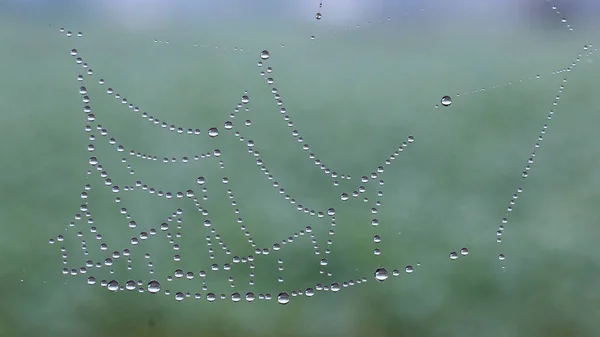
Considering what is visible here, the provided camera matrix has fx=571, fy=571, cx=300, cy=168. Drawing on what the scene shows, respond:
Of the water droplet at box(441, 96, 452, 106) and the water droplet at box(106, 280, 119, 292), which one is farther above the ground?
the water droplet at box(441, 96, 452, 106)

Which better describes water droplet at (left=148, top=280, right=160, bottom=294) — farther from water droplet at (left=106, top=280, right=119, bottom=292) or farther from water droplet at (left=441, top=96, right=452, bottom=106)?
water droplet at (left=441, top=96, right=452, bottom=106)

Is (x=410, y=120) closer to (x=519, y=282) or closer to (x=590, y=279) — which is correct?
(x=519, y=282)

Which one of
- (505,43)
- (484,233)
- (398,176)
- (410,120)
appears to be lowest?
(484,233)

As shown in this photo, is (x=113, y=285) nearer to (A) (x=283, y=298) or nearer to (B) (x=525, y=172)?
(A) (x=283, y=298)

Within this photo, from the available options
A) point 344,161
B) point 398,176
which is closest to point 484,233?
point 398,176

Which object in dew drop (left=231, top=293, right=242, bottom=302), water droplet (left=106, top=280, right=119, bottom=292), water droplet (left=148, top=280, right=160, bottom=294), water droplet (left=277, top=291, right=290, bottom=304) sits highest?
water droplet (left=106, top=280, right=119, bottom=292)

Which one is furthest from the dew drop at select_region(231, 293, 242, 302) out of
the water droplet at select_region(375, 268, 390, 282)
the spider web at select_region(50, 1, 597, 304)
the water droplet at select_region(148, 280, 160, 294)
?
the water droplet at select_region(375, 268, 390, 282)

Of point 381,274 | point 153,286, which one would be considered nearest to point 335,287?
point 381,274
